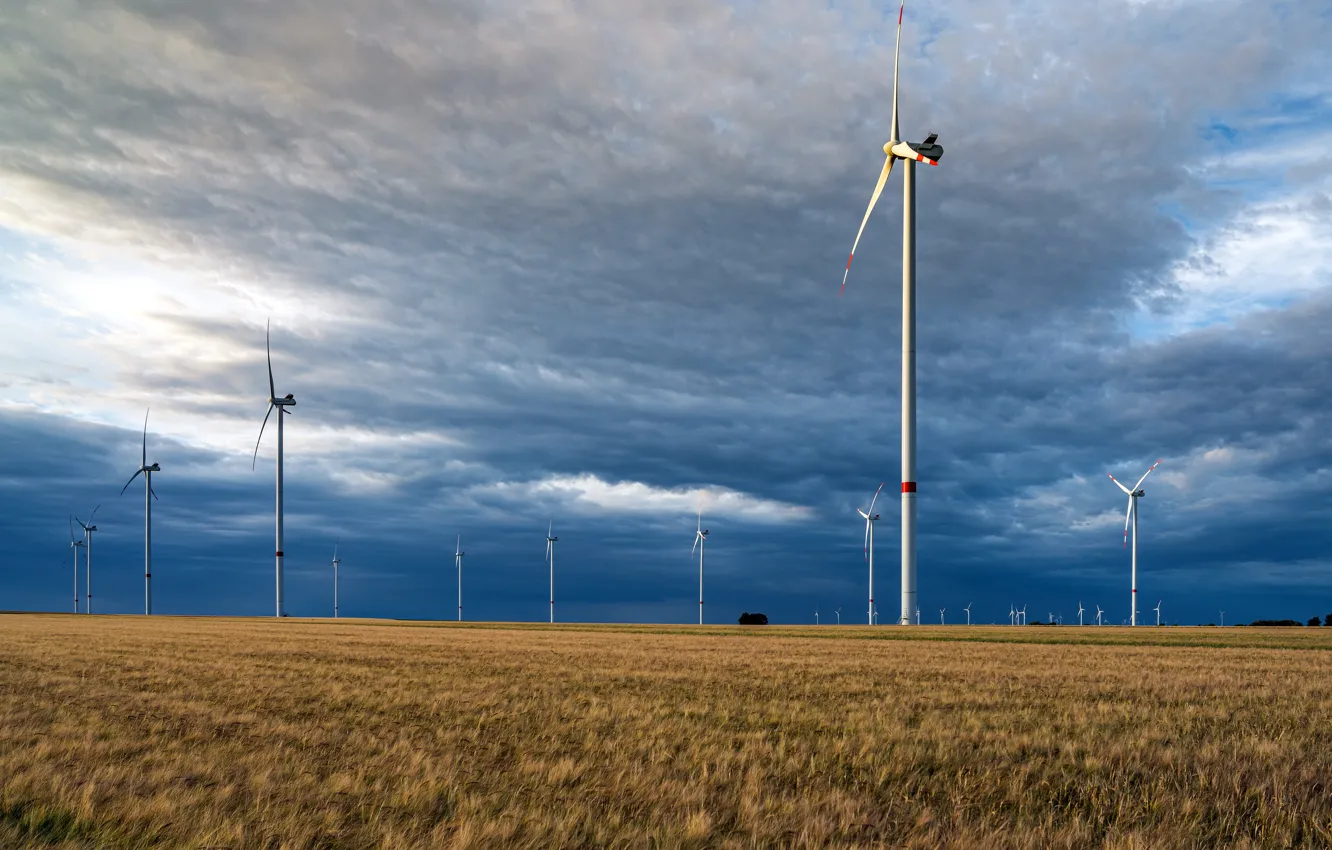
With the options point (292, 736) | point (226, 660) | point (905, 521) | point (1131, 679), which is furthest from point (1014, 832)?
point (905, 521)

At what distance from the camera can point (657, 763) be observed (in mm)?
11938

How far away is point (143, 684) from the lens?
23.1m

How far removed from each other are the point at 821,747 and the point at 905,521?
7694cm

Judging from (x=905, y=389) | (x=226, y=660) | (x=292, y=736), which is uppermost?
(x=905, y=389)

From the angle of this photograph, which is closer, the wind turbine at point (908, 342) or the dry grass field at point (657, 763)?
the dry grass field at point (657, 763)

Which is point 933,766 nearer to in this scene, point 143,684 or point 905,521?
point 143,684

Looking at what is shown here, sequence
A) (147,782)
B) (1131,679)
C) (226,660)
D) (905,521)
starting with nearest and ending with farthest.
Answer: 1. (147,782)
2. (1131,679)
3. (226,660)
4. (905,521)

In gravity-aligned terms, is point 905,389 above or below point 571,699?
above

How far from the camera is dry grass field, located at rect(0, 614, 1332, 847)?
8.78 m

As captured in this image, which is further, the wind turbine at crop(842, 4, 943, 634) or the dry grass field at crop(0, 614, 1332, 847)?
the wind turbine at crop(842, 4, 943, 634)

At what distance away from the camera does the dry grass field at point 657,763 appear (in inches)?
346

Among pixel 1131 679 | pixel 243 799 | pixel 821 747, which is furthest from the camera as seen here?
pixel 1131 679

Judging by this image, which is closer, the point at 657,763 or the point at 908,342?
the point at 657,763

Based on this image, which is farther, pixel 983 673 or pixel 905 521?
pixel 905 521
